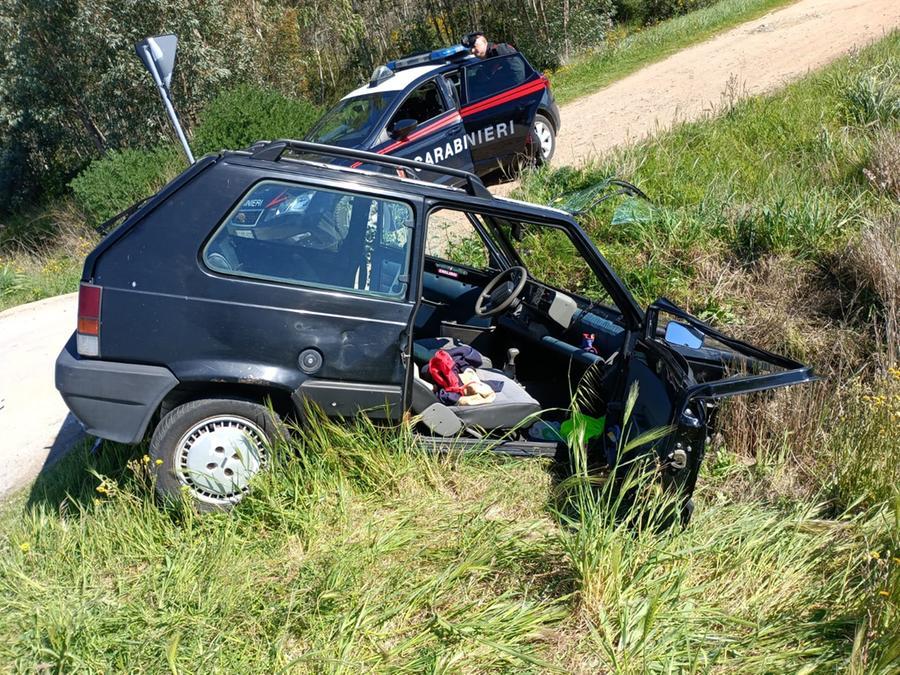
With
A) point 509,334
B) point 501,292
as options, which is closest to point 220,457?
point 501,292

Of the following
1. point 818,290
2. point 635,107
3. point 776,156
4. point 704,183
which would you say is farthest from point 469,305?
point 635,107

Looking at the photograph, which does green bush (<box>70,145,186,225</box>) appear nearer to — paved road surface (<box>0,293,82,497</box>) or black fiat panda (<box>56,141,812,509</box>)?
paved road surface (<box>0,293,82,497</box>)

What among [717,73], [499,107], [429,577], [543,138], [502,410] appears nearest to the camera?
[429,577]

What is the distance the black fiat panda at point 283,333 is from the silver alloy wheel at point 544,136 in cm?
652

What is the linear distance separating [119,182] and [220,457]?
1058 cm

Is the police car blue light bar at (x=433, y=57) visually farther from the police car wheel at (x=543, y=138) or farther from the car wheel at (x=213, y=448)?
the car wheel at (x=213, y=448)

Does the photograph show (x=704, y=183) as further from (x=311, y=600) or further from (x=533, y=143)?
(x=311, y=600)

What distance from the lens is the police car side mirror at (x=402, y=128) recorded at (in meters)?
8.46

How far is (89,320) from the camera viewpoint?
3564mm

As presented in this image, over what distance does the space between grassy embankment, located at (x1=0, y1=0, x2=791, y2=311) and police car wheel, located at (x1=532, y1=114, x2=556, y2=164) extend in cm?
597

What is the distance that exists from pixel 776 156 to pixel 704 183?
0.98 m

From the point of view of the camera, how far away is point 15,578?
130 inches

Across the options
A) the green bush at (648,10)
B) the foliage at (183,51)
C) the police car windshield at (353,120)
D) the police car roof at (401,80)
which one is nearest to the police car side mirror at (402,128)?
the police car windshield at (353,120)

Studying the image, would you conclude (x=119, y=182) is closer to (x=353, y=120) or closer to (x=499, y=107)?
(x=353, y=120)
